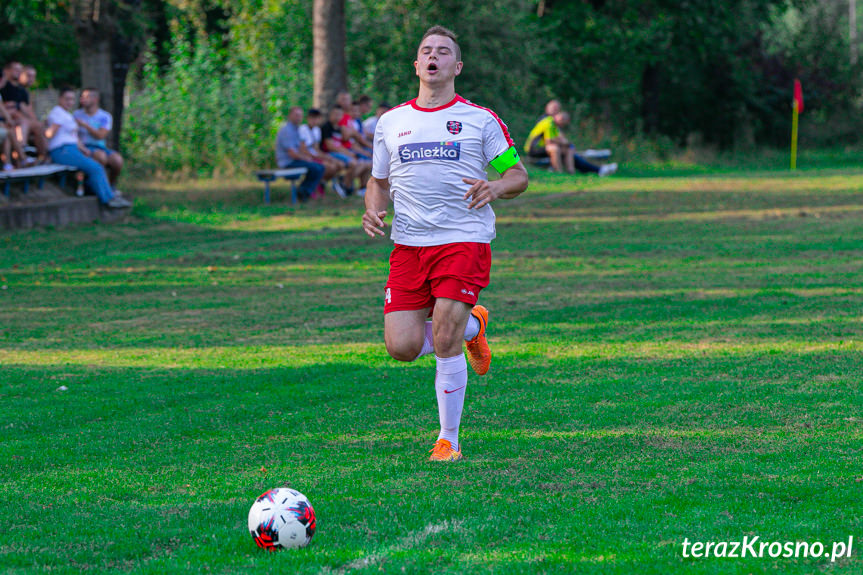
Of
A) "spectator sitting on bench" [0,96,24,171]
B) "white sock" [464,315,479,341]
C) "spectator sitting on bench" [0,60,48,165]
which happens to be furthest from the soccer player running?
"spectator sitting on bench" [0,60,48,165]

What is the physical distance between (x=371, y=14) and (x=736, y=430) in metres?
26.9

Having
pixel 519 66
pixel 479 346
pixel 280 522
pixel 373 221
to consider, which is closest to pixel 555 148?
pixel 519 66

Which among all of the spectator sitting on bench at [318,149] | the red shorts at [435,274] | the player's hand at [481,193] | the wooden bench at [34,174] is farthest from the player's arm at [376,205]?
the spectator sitting on bench at [318,149]

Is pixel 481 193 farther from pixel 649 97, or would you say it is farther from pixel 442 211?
pixel 649 97

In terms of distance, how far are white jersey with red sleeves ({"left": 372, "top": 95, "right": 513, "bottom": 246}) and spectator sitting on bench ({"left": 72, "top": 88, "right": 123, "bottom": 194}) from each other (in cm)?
1480

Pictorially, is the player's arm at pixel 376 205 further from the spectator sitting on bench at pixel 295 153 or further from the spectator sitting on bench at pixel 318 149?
the spectator sitting on bench at pixel 318 149

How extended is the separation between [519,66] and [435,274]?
28477 mm

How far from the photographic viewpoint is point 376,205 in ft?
21.2

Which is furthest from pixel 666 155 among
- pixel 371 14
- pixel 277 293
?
pixel 277 293

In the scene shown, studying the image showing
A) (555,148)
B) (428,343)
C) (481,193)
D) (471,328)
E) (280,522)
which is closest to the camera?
(280,522)

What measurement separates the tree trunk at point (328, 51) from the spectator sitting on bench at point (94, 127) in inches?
225

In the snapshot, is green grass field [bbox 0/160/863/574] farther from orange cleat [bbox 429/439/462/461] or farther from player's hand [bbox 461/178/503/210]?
player's hand [bbox 461/178/503/210]

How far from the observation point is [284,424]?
7.03 metres

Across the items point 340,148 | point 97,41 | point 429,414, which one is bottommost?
point 429,414
